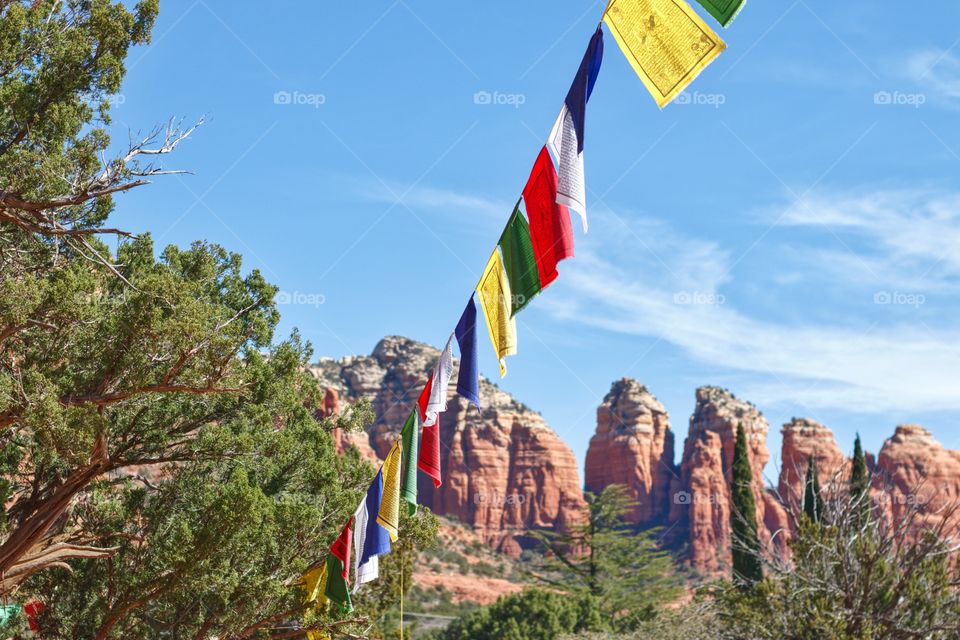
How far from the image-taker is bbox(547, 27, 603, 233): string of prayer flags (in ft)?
21.7

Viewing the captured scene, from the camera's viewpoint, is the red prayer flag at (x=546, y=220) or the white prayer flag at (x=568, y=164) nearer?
the white prayer flag at (x=568, y=164)

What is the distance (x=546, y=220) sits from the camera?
7.43m

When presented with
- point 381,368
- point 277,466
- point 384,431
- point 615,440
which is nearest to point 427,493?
point 384,431

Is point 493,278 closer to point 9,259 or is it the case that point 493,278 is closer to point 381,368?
point 9,259

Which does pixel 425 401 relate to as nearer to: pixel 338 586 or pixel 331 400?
pixel 338 586

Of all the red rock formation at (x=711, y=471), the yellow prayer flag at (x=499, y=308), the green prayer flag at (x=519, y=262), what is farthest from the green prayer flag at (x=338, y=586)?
the red rock formation at (x=711, y=471)

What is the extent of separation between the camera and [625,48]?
6262mm

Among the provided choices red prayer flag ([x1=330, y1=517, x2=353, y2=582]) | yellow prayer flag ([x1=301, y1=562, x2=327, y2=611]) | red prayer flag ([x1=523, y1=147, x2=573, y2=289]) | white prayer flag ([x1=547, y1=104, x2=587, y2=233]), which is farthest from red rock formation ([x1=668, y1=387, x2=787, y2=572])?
white prayer flag ([x1=547, y1=104, x2=587, y2=233])

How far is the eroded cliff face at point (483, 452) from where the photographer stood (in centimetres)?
10181

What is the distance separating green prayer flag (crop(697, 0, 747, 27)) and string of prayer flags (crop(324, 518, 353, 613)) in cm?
847

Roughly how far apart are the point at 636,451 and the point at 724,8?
105 metres

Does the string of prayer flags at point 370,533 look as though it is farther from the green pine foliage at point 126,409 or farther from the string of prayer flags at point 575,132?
the string of prayer flags at point 575,132

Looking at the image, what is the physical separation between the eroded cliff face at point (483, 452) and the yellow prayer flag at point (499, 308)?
92.2 meters

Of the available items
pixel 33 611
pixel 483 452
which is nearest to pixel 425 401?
pixel 33 611
